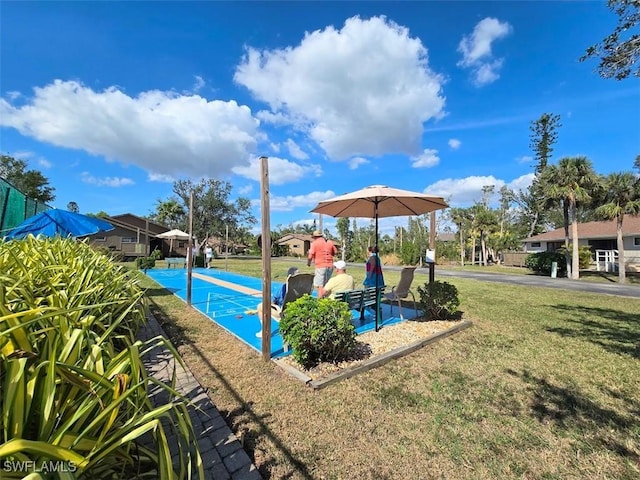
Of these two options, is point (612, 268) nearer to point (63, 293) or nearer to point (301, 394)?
point (301, 394)

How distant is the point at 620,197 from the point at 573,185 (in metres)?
2.20

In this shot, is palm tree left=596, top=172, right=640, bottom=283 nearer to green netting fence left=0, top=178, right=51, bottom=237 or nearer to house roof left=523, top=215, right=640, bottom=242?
Result: house roof left=523, top=215, right=640, bottom=242

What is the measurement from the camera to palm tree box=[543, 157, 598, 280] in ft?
55.7

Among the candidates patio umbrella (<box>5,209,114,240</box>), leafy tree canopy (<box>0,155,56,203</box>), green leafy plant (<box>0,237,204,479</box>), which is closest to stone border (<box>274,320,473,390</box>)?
green leafy plant (<box>0,237,204,479</box>)

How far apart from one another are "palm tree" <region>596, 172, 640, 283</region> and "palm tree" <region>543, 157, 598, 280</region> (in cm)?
77

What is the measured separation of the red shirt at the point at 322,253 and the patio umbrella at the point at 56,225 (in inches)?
204

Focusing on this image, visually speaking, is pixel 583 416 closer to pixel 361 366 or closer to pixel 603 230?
pixel 361 366

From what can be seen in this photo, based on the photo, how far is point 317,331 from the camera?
3.69 metres

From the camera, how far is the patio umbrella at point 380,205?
5348 millimetres

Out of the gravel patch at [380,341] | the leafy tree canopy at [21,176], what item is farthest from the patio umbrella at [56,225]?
the leafy tree canopy at [21,176]

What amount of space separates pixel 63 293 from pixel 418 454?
3105 millimetres

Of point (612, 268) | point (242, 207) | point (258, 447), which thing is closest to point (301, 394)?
point (258, 447)

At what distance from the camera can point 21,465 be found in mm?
1071

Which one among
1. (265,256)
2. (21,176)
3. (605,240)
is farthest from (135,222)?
(605,240)
